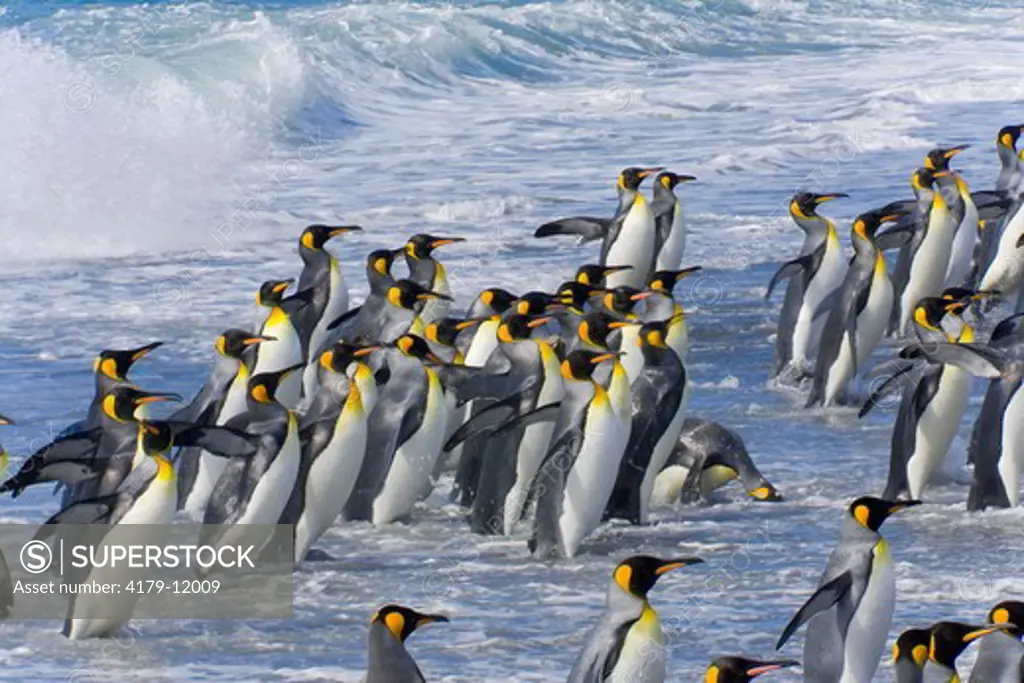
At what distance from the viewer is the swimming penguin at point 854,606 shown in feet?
21.7

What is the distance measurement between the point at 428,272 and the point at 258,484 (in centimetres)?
318

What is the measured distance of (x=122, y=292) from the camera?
14242 mm

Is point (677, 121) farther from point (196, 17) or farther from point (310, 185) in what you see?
point (196, 17)

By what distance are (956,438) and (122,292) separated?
6650 mm

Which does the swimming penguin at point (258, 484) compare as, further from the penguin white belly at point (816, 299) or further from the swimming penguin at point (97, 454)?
the penguin white belly at point (816, 299)

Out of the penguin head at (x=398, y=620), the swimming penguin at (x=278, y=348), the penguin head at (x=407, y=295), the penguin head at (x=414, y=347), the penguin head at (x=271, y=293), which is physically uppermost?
the penguin head at (x=398, y=620)

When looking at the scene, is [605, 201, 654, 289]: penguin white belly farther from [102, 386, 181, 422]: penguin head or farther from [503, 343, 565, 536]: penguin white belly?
[102, 386, 181, 422]: penguin head

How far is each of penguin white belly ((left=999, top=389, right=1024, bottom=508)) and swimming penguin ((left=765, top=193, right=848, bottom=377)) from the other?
2625 millimetres

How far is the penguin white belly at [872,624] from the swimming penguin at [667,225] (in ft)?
20.6

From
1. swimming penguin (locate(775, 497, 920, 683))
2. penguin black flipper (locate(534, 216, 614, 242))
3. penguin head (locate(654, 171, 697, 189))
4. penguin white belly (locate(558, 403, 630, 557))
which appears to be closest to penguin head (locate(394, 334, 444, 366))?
penguin white belly (locate(558, 403, 630, 557))

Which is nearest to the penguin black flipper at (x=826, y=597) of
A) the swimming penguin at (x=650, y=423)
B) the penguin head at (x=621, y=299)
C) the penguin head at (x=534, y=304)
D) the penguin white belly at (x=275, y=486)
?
the swimming penguin at (x=650, y=423)

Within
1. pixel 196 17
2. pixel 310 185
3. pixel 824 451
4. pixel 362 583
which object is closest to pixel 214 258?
pixel 310 185

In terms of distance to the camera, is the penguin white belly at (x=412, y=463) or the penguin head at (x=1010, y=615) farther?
the penguin white belly at (x=412, y=463)

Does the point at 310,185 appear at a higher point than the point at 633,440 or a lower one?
lower
